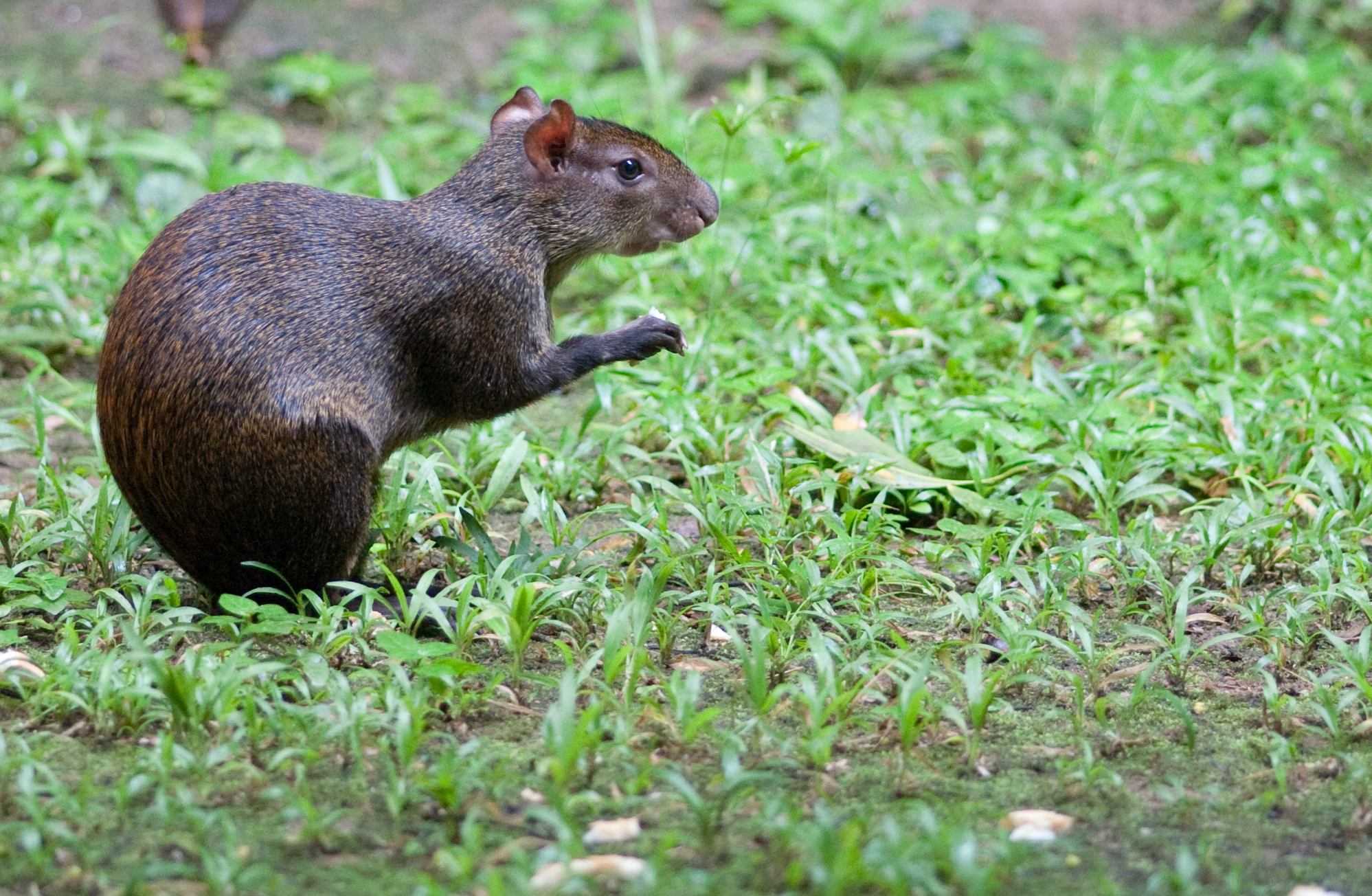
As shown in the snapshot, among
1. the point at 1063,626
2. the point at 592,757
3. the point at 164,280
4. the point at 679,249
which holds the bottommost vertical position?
the point at 592,757

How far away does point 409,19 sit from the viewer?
27.5 feet

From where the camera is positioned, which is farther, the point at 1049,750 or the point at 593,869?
the point at 1049,750

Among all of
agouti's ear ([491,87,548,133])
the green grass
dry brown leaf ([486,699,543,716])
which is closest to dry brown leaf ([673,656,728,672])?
the green grass

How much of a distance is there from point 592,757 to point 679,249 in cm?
347

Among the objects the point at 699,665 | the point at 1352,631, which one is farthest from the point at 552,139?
the point at 1352,631

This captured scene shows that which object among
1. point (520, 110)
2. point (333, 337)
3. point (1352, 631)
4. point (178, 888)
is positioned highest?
point (520, 110)

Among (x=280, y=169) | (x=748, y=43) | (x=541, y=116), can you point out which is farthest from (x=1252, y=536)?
(x=748, y=43)

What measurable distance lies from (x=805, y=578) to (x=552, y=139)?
4.59 feet

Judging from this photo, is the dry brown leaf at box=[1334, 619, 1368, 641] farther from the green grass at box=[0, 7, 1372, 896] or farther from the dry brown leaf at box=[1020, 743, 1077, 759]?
the dry brown leaf at box=[1020, 743, 1077, 759]

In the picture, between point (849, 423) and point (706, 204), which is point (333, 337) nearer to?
point (706, 204)

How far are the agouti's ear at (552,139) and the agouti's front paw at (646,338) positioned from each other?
49 cm

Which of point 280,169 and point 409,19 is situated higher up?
point 409,19

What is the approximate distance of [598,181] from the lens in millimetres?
3961

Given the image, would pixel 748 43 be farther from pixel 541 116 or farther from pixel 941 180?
pixel 541 116
